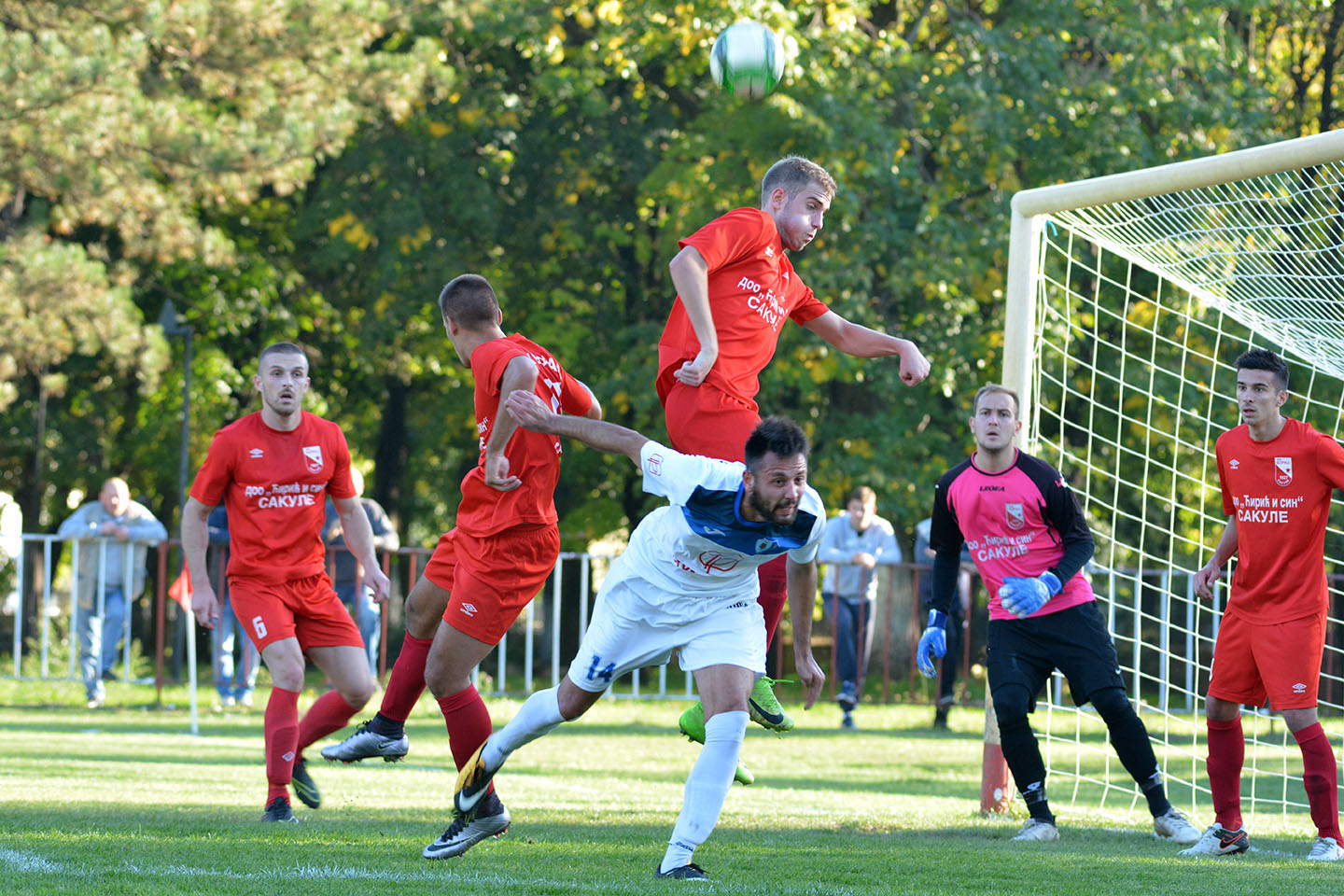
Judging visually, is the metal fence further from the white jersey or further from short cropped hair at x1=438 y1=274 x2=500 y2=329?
the white jersey

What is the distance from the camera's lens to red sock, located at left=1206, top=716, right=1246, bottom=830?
699 cm

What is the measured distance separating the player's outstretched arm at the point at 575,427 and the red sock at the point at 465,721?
1508 millimetres

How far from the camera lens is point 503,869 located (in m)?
5.50

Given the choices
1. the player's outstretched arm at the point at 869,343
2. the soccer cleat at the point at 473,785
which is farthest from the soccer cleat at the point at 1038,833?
the soccer cleat at the point at 473,785

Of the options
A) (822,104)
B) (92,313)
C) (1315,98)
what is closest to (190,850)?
(822,104)

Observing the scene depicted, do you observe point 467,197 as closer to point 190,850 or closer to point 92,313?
point 92,313

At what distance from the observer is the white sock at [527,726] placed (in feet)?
18.3

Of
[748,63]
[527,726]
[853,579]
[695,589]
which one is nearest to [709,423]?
[695,589]

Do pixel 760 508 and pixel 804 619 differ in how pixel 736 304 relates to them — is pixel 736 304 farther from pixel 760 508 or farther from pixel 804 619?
pixel 760 508

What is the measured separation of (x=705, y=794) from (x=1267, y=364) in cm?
340

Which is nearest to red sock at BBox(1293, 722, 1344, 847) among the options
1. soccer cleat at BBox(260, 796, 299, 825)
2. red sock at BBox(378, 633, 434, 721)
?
red sock at BBox(378, 633, 434, 721)

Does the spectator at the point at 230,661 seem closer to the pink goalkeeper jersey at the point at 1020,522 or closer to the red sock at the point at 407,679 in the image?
the red sock at the point at 407,679

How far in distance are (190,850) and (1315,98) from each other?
20.9 metres

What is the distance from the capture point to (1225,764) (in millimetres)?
7141
